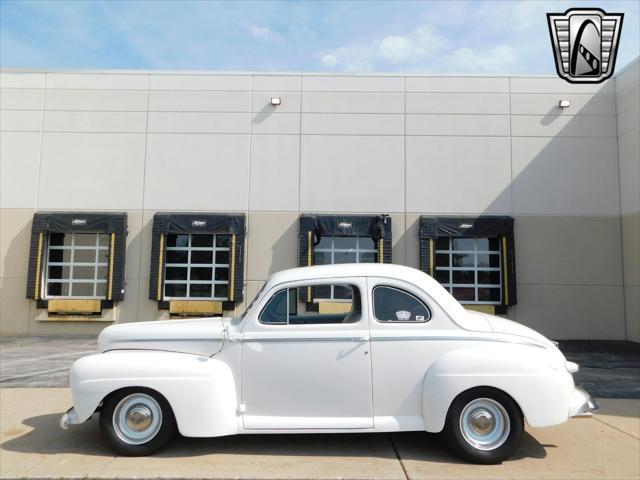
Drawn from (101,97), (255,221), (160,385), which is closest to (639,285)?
(255,221)

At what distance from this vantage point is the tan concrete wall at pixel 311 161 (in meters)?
12.6

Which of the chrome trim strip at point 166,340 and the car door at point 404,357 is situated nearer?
the car door at point 404,357

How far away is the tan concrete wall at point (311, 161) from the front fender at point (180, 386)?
8170mm

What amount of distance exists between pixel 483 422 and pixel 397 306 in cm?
124

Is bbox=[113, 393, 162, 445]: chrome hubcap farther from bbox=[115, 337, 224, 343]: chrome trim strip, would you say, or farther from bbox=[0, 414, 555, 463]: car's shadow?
bbox=[115, 337, 224, 343]: chrome trim strip

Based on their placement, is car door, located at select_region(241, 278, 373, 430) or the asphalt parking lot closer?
the asphalt parking lot

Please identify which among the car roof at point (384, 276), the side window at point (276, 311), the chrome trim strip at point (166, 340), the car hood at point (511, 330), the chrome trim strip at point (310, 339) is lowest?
the chrome trim strip at point (166, 340)

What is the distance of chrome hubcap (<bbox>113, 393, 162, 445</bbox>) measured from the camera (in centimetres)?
436

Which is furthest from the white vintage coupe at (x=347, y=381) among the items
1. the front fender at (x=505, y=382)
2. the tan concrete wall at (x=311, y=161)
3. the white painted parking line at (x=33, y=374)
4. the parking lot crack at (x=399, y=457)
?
the tan concrete wall at (x=311, y=161)

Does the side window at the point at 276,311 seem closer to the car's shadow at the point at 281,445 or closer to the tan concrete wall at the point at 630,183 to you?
the car's shadow at the point at 281,445

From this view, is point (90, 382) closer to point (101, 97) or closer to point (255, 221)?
point (255, 221)

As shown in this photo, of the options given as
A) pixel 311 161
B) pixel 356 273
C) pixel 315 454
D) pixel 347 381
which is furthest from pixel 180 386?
pixel 311 161

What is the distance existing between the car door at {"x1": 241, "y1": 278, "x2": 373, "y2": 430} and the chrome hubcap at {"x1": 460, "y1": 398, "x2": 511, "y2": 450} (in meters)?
0.84

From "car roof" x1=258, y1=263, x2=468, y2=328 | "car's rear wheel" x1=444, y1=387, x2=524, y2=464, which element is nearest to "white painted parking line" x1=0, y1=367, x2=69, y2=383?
"car roof" x1=258, y1=263, x2=468, y2=328
